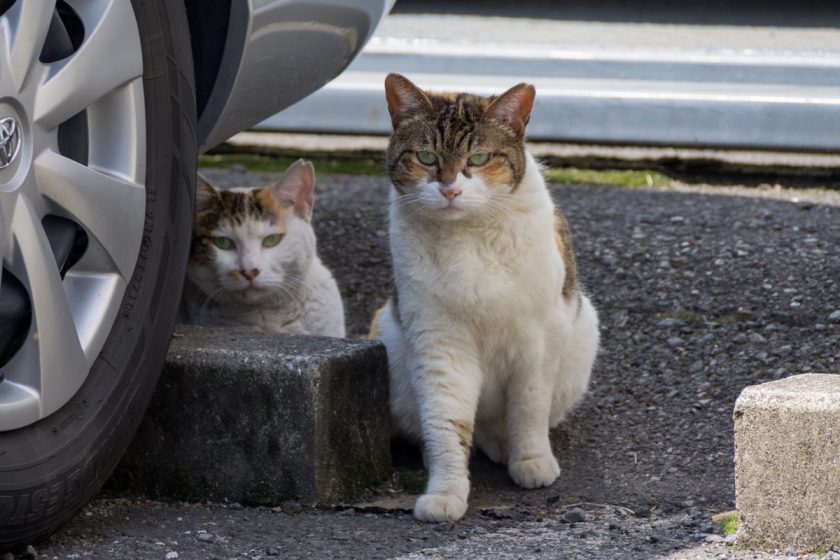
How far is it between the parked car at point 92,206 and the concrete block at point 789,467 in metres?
1.39

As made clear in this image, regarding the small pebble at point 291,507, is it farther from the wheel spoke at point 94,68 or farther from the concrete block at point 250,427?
the wheel spoke at point 94,68

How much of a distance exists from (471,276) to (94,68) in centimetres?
121

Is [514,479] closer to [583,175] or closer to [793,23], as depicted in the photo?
[583,175]

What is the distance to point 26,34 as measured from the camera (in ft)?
7.75

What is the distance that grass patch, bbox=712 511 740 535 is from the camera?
278cm

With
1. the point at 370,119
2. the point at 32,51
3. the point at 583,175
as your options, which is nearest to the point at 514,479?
the point at 32,51

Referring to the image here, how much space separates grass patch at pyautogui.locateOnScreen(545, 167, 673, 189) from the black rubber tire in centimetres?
305

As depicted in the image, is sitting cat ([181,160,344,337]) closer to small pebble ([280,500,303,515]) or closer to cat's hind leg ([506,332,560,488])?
cat's hind leg ([506,332,560,488])

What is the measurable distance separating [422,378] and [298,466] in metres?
0.48

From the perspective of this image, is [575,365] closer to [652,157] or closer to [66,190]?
[66,190]

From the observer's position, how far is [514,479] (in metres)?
3.42

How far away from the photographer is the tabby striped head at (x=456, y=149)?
3281mm

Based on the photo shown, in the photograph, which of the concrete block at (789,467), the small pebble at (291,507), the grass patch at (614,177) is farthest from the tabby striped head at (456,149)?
the grass patch at (614,177)

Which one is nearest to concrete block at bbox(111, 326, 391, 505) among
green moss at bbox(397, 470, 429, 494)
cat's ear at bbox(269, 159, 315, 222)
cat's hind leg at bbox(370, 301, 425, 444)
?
green moss at bbox(397, 470, 429, 494)
